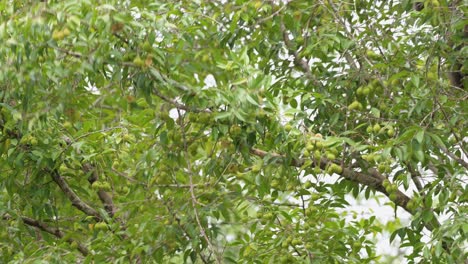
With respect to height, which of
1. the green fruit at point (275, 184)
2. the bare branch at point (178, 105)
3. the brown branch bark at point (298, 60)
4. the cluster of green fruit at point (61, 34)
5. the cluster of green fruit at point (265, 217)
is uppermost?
the cluster of green fruit at point (61, 34)

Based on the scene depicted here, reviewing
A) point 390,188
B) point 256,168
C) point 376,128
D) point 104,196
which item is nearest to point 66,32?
point 256,168

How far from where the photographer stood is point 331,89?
409 centimetres

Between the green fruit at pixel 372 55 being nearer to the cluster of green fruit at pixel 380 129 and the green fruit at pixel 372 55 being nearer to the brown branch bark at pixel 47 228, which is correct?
the cluster of green fruit at pixel 380 129

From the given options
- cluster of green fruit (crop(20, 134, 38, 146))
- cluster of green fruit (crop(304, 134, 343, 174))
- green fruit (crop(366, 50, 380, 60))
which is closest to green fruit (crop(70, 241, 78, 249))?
cluster of green fruit (crop(20, 134, 38, 146))

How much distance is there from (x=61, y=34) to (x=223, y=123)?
65 centimetres

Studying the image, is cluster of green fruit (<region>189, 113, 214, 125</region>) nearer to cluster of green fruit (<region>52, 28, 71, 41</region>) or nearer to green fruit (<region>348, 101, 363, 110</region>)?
cluster of green fruit (<region>52, 28, 71, 41</region>)

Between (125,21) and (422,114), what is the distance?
1.38 metres

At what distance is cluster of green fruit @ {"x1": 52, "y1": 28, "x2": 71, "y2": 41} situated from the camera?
321 cm

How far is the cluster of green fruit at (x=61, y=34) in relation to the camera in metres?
3.21

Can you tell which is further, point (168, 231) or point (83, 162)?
point (83, 162)

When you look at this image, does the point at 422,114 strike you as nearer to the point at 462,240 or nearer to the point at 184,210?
the point at 462,240

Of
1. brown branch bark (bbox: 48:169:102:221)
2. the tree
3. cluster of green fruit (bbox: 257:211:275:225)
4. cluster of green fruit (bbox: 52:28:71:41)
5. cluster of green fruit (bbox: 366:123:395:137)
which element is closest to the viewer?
cluster of green fruit (bbox: 52:28:71:41)

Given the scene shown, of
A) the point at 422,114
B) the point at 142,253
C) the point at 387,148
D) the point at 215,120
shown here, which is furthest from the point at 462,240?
the point at 142,253

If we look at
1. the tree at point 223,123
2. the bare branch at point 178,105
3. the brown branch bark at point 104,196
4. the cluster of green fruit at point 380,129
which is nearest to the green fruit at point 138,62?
the tree at point 223,123
